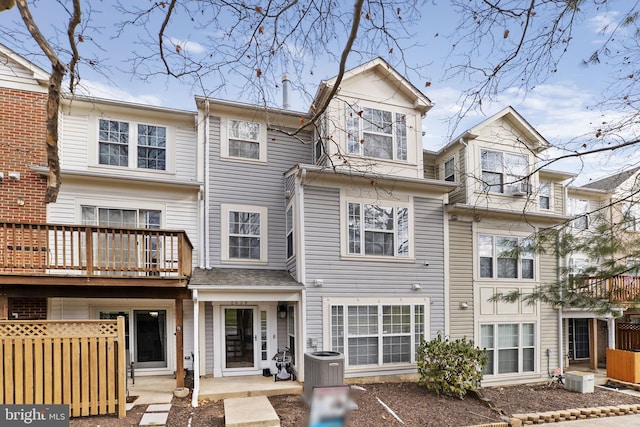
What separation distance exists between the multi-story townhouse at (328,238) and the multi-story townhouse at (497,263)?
2.25ft

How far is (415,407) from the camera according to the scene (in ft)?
26.2

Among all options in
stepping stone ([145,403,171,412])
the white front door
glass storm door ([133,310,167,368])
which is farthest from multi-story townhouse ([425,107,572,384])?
glass storm door ([133,310,167,368])

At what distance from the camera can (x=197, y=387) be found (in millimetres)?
7988

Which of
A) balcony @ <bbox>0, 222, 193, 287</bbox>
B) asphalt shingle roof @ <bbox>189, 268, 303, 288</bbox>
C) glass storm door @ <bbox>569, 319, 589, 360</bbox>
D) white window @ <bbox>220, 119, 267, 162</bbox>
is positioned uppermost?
white window @ <bbox>220, 119, 267, 162</bbox>

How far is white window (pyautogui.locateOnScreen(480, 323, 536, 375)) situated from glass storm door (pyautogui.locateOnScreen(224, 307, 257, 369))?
6309 mm

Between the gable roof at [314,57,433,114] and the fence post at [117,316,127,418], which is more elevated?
the gable roof at [314,57,433,114]

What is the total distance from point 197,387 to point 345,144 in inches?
257

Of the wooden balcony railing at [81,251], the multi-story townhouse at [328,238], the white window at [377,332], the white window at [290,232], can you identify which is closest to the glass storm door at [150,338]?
the multi-story townhouse at [328,238]

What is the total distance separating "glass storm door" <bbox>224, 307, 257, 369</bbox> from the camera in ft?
32.5

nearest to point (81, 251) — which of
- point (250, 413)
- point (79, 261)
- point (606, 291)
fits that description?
point (79, 261)

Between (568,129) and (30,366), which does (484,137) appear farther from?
(30,366)

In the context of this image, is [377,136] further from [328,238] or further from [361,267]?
[361,267]

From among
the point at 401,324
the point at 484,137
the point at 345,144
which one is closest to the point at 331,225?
the point at 345,144

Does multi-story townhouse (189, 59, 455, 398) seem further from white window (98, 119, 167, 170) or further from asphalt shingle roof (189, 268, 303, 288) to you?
white window (98, 119, 167, 170)
